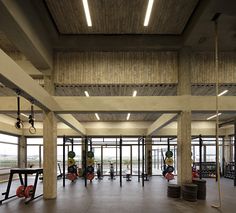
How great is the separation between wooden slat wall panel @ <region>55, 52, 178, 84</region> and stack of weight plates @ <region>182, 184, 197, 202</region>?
3.18m

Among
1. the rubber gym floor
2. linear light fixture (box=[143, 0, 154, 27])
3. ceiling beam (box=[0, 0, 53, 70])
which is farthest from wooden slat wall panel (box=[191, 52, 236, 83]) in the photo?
ceiling beam (box=[0, 0, 53, 70])

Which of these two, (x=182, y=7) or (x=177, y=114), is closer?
(x=182, y=7)

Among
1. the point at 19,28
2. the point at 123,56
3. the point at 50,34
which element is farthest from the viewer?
the point at 123,56

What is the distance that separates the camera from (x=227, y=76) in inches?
384

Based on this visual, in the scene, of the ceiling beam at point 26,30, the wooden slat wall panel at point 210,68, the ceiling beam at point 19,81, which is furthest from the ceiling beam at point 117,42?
the ceiling beam at point 19,81

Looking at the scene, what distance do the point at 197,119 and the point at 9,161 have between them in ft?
37.2

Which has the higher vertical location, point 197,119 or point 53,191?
point 197,119

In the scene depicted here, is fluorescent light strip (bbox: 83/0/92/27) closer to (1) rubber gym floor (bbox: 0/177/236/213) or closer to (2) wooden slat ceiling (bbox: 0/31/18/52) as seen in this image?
(2) wooden slat ceiling (bbox: 0/31/18/52)

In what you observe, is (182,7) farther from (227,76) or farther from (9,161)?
(9,161)

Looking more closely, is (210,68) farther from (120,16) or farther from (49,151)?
(49,151)

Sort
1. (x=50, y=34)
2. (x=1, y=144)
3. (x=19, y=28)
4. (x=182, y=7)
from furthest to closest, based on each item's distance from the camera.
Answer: (x=1, y=144) → (x=50, y=34) → (x=182, y=7) → (x=19, y=28)

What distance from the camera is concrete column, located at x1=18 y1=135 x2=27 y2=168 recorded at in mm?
18984

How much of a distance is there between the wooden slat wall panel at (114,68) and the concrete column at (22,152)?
1066 cm

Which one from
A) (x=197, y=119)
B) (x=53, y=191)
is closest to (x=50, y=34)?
(x=53, y=191)
